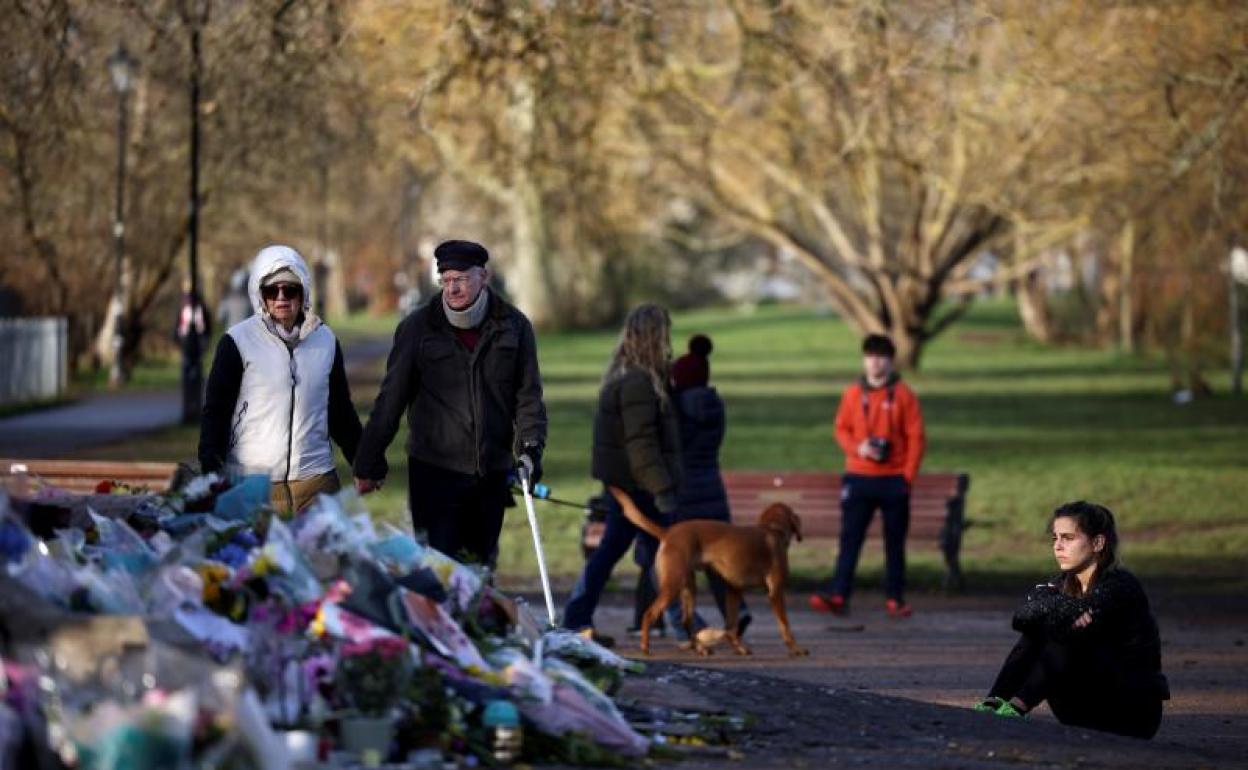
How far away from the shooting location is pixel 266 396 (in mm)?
10562

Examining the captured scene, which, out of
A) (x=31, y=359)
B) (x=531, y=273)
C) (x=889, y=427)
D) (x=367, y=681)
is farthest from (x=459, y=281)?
(x=531, y=273)

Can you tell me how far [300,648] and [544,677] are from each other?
0.98 m

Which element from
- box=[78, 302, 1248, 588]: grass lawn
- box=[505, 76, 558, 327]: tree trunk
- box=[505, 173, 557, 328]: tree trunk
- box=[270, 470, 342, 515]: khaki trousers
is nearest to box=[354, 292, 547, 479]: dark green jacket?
box=[270, 470, 342, 515]: khaki trousers

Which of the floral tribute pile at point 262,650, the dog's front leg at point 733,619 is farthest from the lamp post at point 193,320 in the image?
the floral tribute pile at point 262,650

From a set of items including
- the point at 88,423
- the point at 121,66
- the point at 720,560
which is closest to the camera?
the point at 720,560

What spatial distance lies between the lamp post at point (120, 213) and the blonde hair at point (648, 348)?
2270 centimetres

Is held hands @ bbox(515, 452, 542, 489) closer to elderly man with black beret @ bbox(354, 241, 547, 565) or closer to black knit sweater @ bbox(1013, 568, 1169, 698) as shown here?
elderly man with black beret @ bbox(354, 241, 547, 565)

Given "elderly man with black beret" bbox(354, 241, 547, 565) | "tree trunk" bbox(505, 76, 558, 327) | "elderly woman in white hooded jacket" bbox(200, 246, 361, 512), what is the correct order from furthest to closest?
"tree trunk" bbox(505, 76, 558, 327) < "elderly man with black beret" bbox(354, 241, 547, 565) < "elderly woman in white hooded jacket" bbox(200, 246, 361, 512)

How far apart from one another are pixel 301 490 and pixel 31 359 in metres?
30.7

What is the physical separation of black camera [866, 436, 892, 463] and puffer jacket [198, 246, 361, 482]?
6598 mm

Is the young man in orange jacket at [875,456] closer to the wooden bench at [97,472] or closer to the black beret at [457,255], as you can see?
the wooden bench at [97,472]

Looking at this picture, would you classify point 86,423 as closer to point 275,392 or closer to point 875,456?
point 875,456

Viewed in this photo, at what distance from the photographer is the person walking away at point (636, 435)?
46.1 ft

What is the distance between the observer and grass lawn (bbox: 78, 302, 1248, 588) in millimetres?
21438
